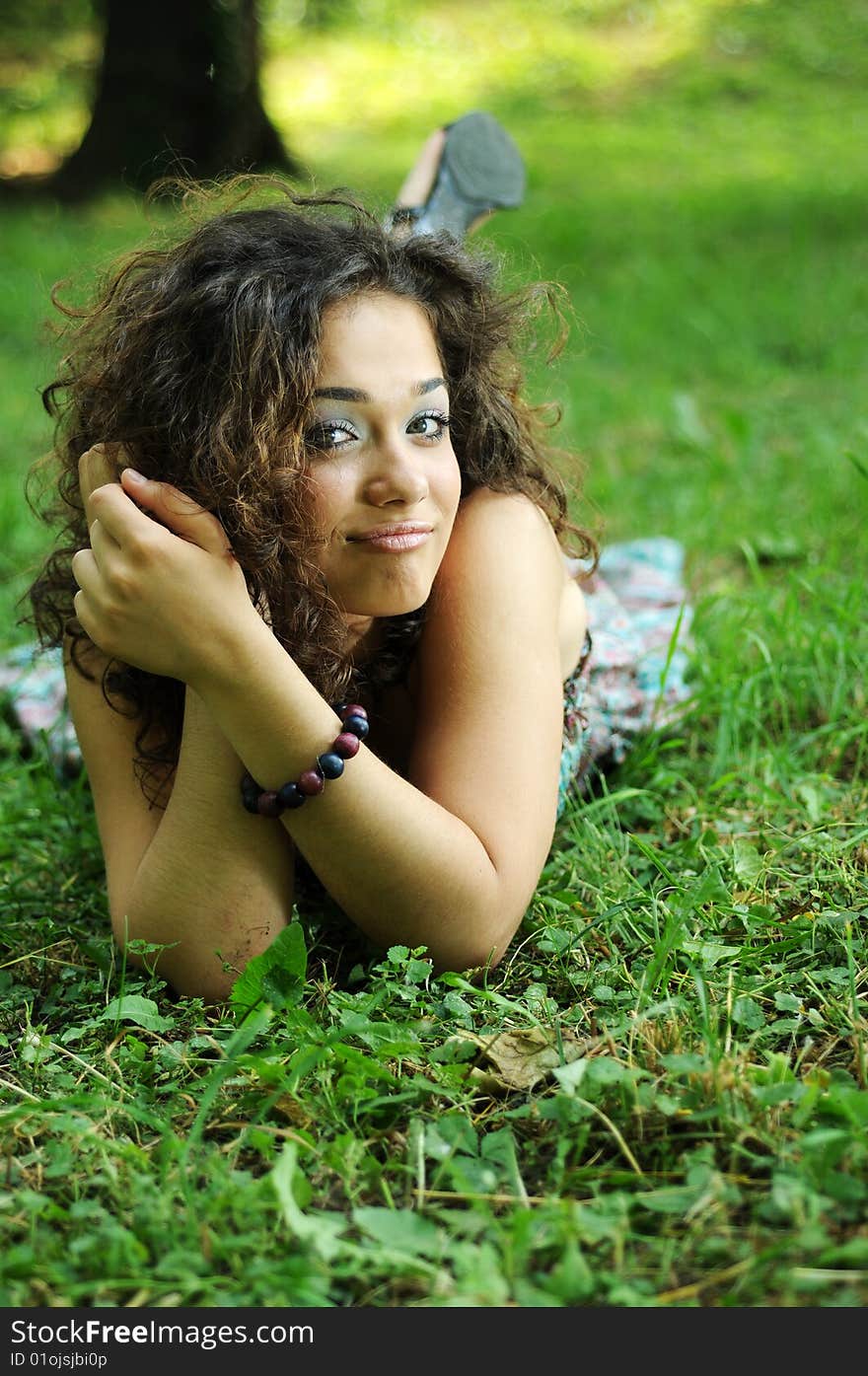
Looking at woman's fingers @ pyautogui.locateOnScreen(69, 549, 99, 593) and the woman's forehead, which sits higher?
the woman's forehead

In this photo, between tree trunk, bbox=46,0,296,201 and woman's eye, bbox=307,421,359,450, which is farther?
tree trunk, bbox=46,0,296,201

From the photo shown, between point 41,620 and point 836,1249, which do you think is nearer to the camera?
point 836,1249

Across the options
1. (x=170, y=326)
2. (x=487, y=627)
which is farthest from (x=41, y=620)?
(x=487, y=627)

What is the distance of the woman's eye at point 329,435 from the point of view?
1965mm

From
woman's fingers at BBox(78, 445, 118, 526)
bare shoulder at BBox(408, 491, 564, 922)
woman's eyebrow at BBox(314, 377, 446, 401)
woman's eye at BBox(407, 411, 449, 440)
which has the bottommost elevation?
bare shoulder at BBox(408, 491, 564, 922)

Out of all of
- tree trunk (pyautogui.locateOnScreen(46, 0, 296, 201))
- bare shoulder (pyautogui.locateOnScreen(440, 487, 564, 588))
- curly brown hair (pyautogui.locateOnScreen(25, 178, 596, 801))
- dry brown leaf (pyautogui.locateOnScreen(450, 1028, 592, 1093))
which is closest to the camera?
dry brown leaf (pyautogui.locateOnScreen(450, 1028, 592, 1093))

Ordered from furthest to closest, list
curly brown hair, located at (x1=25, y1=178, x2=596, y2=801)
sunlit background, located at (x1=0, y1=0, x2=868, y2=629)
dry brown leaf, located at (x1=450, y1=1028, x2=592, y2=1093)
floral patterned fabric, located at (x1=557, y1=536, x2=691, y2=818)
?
sunlit background, located at (x1=0, y1=0, x2=868, y2=629) < floral patterned fabric, located at (x1=557, y1=536, x2=691, y2=818) < curly brown hair, located at (x1=25, y1=178, x2=596, y2=801) < dry brown leaf, located at (x1=450, y1=1028, x2=592, y2=1093)

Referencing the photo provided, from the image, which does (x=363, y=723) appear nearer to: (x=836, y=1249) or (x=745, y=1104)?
(x=745, y=1104)

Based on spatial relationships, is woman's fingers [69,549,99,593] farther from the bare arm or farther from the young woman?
the bare arm

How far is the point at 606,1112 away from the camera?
1.62 metres

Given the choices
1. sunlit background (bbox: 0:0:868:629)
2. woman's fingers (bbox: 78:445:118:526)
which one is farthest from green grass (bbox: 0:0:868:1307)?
woman's fingers (bbox: 78:445:118:526)

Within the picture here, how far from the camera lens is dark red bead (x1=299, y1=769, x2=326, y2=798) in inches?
72.2

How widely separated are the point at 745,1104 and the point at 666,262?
706cm

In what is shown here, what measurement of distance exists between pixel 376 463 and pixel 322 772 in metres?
0.46
